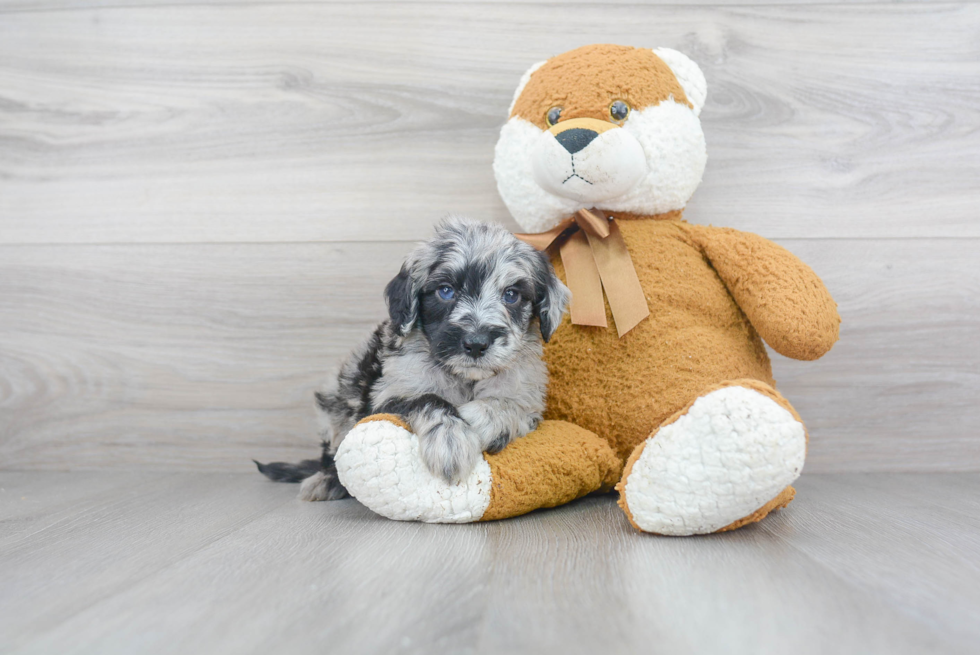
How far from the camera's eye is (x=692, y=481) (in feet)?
4.33

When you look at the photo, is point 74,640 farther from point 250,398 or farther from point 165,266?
point 165,266

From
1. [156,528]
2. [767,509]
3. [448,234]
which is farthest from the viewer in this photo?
[448,234]

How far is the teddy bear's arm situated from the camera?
63.2 inches

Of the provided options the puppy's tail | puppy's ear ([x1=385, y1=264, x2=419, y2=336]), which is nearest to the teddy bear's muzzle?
puppy's ear ([x1=385, y1=264, x2=419, y2=336])

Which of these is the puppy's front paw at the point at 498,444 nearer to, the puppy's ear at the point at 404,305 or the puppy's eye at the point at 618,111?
the puppy's ear at the point at 404,305

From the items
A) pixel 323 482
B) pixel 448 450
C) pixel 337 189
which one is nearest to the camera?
pixel 448 450

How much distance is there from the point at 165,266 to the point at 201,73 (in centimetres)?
67

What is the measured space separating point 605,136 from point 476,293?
0.50 metres

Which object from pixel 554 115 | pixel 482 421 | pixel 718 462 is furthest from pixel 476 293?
pixel 718 462

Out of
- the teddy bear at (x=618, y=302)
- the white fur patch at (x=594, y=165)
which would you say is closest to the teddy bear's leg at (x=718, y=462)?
the teddy bear at (x=618, y=302)

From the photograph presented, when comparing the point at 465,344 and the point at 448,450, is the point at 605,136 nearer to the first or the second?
the point at 465,344

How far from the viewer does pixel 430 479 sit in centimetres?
145

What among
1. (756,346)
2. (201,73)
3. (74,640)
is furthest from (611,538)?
(201,73)

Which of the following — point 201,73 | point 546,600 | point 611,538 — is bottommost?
point 611,538
